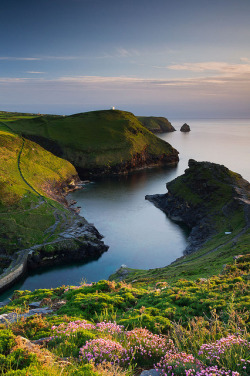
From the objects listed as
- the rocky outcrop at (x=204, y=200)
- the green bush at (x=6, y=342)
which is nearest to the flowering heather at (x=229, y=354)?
the green bush at (x=6, y=342)

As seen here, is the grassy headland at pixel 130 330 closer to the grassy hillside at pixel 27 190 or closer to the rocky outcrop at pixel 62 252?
the rocky outcrop at pixel 62 252

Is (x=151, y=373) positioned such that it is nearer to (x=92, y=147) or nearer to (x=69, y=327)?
(x=69, y=327)

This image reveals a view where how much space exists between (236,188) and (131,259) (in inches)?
1791

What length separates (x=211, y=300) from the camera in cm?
1605

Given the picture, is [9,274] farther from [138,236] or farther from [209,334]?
[209,334]

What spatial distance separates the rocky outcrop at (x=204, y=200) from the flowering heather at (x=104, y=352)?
63.4 metres

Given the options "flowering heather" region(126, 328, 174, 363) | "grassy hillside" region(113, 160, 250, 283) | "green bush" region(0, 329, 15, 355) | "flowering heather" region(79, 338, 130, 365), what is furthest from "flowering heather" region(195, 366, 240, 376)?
"grassy hillside" region(113, 160, 250, 283)

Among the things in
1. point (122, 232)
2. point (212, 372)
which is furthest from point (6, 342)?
point (122, 232)

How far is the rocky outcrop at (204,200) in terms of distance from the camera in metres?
76.6

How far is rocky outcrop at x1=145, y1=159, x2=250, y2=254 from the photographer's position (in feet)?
251

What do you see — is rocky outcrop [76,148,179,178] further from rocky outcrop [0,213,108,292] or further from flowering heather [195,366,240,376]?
flowering heather [195,366,240,376]

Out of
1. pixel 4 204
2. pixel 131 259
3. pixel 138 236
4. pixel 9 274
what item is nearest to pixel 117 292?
pixel 9 274

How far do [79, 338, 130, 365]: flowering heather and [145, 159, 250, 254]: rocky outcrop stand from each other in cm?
6338

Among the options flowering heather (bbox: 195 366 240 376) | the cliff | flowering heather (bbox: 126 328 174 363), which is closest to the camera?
flowering heather (bbox: 195 366 240 376)
